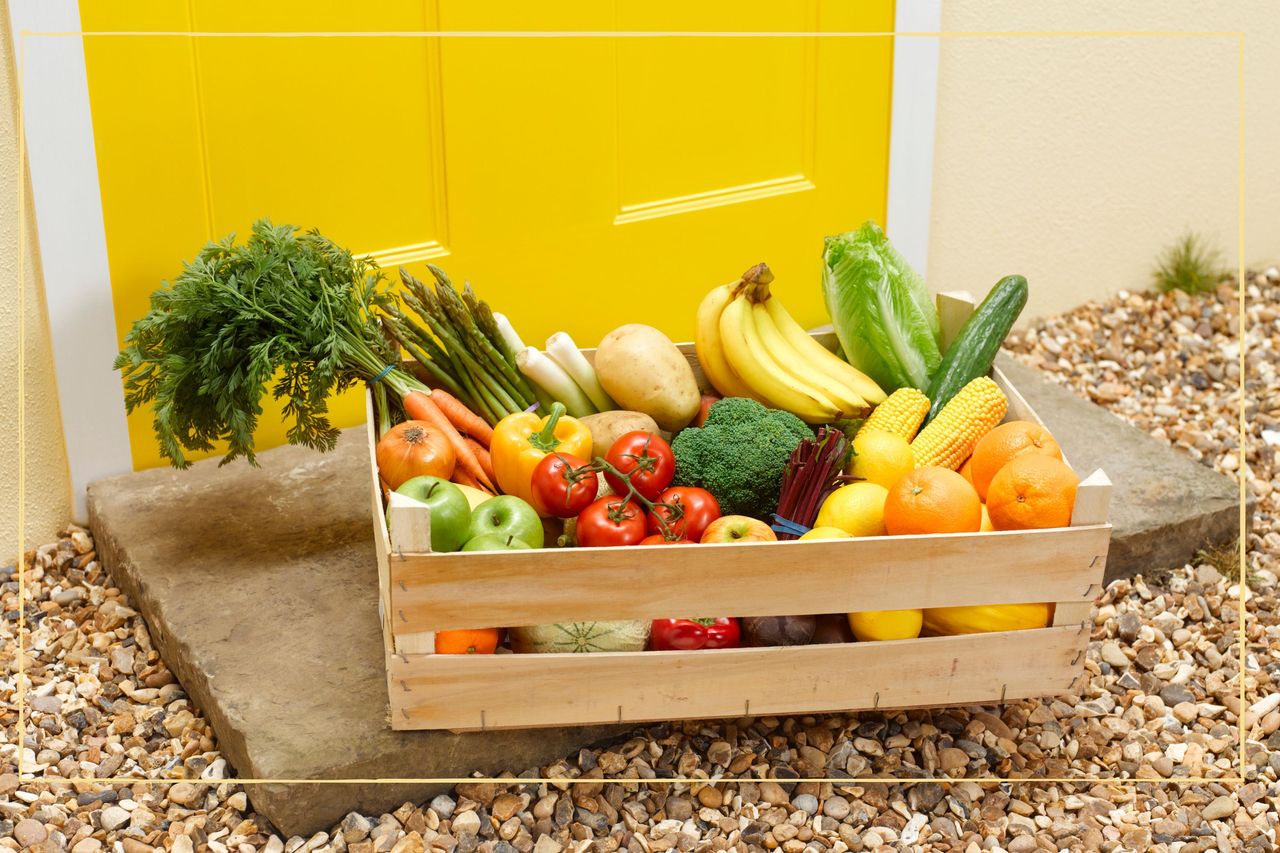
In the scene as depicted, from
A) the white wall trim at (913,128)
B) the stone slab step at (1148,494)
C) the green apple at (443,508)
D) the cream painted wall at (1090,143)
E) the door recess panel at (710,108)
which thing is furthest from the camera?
the cream painted wall at (1090,143)

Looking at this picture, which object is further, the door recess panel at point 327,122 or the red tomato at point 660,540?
the door recess panel at point 327,122

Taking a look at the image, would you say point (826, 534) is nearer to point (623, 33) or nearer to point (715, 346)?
point (715, 346)

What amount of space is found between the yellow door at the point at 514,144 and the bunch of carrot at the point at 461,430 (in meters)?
0.53

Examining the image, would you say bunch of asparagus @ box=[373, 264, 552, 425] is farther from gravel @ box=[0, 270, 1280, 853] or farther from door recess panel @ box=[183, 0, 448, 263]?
gravel @ box=[0, 270, 1280, 853]

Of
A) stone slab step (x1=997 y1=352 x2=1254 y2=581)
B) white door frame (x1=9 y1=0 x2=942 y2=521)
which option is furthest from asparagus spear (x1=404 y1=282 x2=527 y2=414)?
stone slab step (x1=997 y1=352 x2=1254 y2=581)

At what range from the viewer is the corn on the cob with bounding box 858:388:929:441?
2363 mm

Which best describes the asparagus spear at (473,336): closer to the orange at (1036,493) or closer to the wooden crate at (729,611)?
the wooden crate at (729,611)

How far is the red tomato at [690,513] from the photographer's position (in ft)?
7.05

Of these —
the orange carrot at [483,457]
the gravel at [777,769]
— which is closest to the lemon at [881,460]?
the gravel at [777,769]

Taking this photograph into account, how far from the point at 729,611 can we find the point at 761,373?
0.56 metres

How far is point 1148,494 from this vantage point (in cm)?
272

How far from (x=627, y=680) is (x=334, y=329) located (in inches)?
30.0

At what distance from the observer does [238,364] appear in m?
2.31

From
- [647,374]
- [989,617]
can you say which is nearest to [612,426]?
[647,374]
